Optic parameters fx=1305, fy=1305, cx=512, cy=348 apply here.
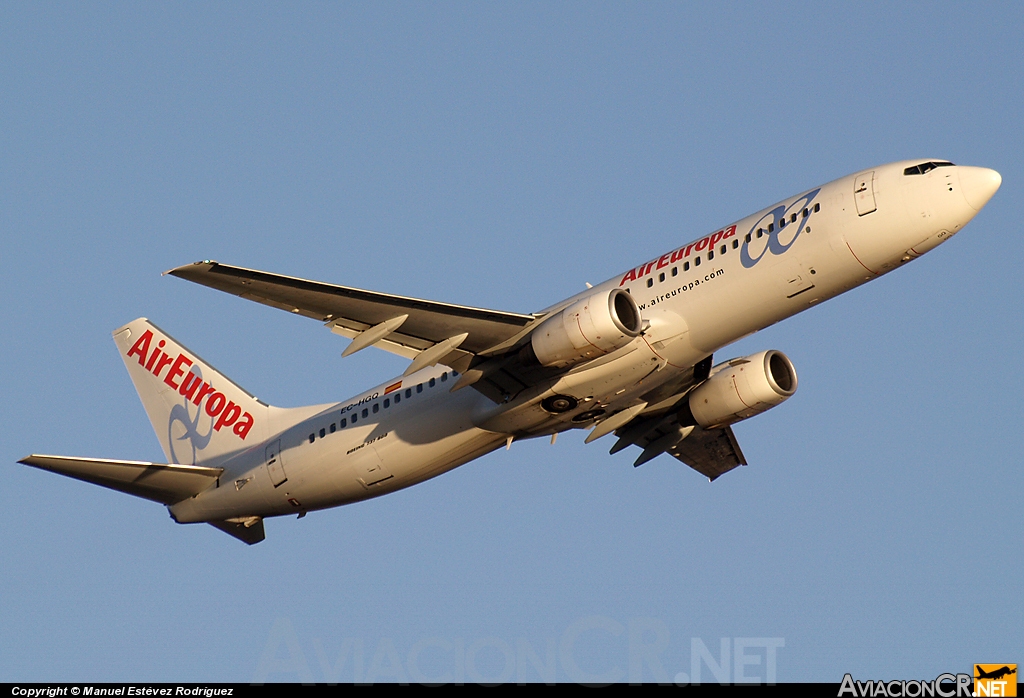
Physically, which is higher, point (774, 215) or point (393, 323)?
point (774, 215)

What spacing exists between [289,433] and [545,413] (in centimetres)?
926

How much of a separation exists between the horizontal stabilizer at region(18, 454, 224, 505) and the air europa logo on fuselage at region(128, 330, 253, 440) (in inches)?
107

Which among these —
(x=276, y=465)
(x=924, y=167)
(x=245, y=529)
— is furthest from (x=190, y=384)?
(x=924, y=167)

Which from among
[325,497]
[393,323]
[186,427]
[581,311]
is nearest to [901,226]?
[581,311]

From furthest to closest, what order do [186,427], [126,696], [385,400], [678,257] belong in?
[186,427], [385,400], [678,257], [126,696]

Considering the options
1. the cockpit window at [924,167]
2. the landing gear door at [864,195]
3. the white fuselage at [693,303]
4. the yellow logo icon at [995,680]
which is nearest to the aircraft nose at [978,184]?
the white fuselage at [693,303]

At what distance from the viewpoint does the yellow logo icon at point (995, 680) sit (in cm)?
2928

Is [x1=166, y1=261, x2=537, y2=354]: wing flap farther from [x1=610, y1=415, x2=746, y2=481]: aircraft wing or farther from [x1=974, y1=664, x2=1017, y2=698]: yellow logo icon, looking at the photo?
[x1=974, y1=664, x2=1017, y2=698]: yellow logo icon

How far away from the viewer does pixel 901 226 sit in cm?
3356

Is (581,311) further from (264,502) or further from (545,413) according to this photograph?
(264,502)

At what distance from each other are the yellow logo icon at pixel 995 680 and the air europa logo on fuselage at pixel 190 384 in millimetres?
24370

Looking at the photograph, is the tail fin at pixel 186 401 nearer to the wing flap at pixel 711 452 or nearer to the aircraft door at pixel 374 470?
the aircraft door at pixel 374 470

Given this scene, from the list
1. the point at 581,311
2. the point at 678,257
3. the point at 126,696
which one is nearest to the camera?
the point at 126,696

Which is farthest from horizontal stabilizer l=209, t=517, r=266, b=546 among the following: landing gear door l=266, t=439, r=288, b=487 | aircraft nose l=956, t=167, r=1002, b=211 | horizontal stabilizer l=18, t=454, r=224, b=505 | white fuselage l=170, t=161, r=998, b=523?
aircraft nose l=956, t=167, r=1002, b=211
